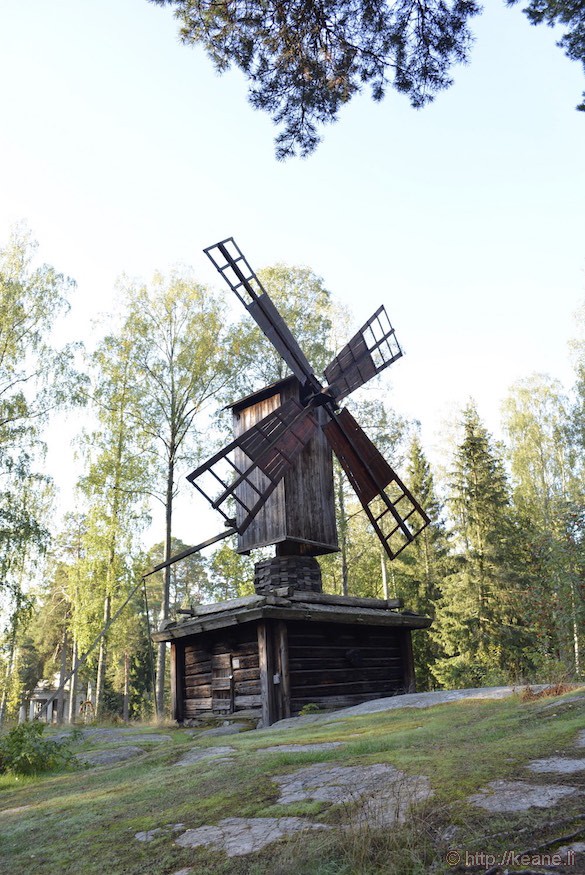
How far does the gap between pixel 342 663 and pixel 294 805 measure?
10.5m

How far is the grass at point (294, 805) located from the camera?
11.7 feet

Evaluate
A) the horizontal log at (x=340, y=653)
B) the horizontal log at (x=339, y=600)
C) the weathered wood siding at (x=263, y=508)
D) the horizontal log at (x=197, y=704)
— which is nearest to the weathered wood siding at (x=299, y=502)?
the weathered wood siding at (x=263, y=508)

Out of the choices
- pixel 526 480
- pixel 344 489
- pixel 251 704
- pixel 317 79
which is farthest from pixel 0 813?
pixel 526 480

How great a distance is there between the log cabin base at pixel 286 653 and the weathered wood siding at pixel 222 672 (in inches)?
0.8

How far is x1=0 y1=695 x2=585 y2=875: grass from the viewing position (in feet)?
11.7

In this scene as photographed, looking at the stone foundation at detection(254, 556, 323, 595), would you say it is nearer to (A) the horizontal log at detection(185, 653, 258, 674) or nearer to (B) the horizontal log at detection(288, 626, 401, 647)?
(B) the horizontal log at detection(288, 626, 401, 647)

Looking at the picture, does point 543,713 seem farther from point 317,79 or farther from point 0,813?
point 317,79

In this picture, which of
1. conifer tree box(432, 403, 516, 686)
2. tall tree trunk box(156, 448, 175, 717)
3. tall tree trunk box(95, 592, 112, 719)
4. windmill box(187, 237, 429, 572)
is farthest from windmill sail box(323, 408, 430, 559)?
conifer tree box(432, 403, 516, 686)

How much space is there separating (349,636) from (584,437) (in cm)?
1462

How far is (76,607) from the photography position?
75.2 feet

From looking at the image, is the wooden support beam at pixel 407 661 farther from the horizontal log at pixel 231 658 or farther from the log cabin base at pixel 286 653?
the horizontal log at pixel 231 658

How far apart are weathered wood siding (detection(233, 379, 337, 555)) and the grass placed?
6.80 m

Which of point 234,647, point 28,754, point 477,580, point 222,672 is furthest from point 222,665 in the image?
point 477,580

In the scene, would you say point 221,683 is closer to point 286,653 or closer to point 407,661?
point 286,653
